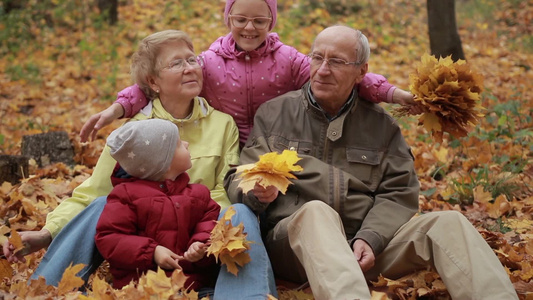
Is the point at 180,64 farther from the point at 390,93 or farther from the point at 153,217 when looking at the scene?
the point at 390,93

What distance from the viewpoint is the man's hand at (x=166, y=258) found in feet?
9.43

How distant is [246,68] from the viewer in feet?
12.6

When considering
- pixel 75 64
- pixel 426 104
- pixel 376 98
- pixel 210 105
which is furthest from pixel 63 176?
pixel 75 64

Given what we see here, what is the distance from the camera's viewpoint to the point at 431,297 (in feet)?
10.3

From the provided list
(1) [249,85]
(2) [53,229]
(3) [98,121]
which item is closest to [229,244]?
(2) [53,229]

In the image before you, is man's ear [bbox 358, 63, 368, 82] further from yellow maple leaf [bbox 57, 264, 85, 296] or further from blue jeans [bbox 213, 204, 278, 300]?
yellow maple leaf [bbox 57, 264, 85, 296]

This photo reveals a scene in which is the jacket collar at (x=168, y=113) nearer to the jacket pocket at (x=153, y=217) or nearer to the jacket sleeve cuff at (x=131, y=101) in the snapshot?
the jacket sleeve cuff at (x=131, y=101)

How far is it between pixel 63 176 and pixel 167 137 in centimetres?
247

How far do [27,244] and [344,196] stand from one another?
168 cm

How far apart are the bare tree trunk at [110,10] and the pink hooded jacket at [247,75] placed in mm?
7880

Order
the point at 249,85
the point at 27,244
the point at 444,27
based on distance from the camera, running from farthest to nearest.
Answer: the point at 444,27, the point at 249,85, the point at 27,244

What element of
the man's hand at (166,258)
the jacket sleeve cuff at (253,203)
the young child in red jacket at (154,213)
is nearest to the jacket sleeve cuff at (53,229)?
the young child in red jacket at (154,213)

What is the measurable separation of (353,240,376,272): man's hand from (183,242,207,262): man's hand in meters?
0.79

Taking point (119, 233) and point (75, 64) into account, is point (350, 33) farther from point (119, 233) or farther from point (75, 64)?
point (75, 64)
